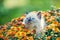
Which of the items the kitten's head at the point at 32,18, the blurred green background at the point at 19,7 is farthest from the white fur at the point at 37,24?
the blurred green background at the point at 19,7

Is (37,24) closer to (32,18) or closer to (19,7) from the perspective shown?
(32,18)

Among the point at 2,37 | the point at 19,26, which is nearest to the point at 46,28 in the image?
the point at 19,26

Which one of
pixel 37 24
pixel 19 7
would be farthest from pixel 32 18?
pixel 19 7

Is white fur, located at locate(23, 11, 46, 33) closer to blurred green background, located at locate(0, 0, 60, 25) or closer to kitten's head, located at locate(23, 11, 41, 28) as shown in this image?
kitten's head, located at locate(23, 11, 41, 28)

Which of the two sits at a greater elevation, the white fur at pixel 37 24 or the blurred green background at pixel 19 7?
the blurred green background at pixel 19 7

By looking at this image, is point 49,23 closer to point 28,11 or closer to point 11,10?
point 28,11

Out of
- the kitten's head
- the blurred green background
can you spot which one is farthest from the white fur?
the blurred green background

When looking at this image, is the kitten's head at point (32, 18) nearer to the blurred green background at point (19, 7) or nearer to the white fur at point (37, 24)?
the white fur at point (37, 24)

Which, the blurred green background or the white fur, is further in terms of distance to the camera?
the blurred green background

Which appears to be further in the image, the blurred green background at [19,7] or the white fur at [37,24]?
the blurred green background at [19,7]

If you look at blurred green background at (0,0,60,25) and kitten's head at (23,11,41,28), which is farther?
blurred green background at (0,0,60,25)

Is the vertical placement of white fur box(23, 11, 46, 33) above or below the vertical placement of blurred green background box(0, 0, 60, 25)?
below
